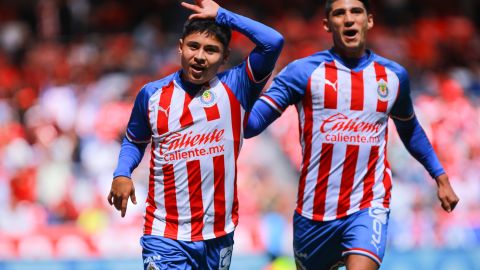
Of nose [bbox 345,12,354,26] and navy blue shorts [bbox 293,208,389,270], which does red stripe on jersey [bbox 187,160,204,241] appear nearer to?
navy blue shorts [bbox 293,208,389,270]

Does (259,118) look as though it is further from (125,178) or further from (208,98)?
(125,178)

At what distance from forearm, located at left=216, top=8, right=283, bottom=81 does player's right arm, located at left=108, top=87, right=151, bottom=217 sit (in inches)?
25.2

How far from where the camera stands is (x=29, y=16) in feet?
53.3

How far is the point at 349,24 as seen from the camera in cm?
580

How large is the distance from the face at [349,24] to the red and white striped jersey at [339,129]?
5.0 inches

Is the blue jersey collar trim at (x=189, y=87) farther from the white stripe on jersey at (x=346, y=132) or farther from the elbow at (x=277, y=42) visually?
the white stripe on jersey at (x=346, y=132)

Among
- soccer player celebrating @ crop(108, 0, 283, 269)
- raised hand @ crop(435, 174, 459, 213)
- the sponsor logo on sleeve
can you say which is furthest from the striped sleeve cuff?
raised hand @ crop(435, 174, 459, 213)

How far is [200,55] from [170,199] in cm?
86

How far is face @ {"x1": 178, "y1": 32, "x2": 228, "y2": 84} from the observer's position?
5.31 meters

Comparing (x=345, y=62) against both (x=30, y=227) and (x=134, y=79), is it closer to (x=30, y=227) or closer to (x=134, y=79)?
(x=30, y=227)

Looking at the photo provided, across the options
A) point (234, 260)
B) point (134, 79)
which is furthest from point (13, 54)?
point (234, 260)

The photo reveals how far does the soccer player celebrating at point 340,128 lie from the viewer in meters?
5.78

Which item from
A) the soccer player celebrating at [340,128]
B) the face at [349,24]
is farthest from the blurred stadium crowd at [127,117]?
the face at [349,24]

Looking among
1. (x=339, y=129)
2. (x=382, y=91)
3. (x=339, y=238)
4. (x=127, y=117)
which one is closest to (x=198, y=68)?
(x=339, y=129)
